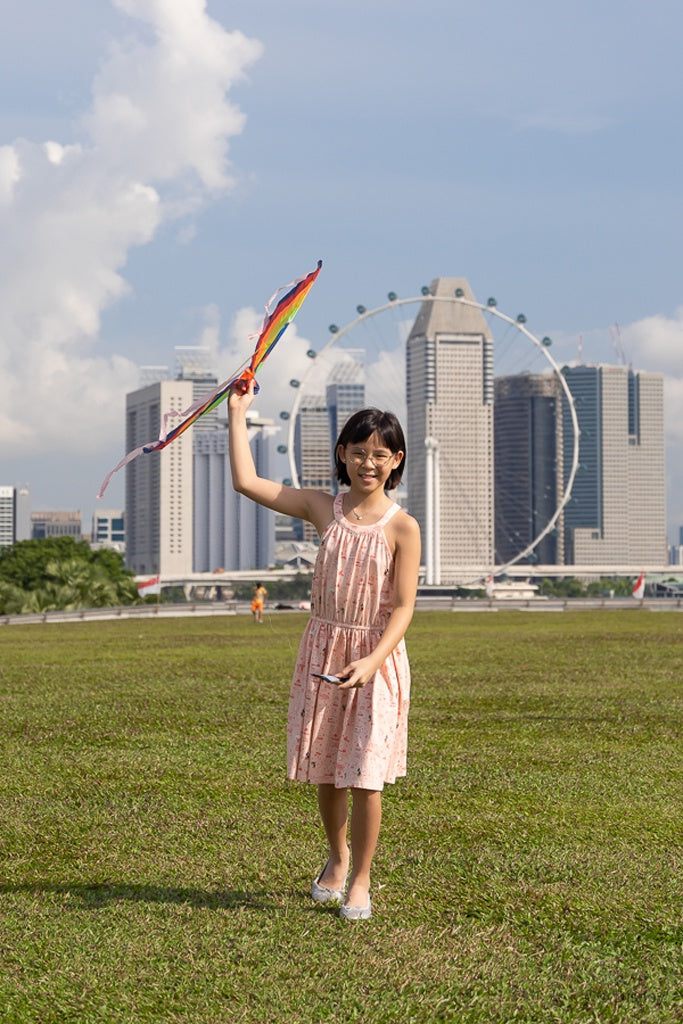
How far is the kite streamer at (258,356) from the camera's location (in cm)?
555

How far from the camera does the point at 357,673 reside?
15.7 ft

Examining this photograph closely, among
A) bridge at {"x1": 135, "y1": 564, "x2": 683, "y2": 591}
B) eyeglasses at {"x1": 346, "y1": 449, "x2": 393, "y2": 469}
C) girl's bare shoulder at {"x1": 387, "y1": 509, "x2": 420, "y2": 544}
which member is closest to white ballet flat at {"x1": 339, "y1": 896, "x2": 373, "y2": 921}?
girl's bare shoulder at {"x1": 387, "y1": 509, "x2": 420, "y2": 544}

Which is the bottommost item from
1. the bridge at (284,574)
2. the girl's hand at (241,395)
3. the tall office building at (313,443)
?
the bridge at (284,574)

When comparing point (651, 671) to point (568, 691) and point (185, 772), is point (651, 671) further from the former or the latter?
point (185, 772)

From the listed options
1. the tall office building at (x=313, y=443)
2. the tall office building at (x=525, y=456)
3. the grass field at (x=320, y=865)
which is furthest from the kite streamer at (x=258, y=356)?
the tall office building at (x=525, y=456)

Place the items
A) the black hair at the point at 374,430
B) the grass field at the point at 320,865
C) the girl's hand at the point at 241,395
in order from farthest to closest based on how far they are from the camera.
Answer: the girl's hand at the point at 241,395 < the black hair at the point at 374,430 < the grass field at the point at 320,865

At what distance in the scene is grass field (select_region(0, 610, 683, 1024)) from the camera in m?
4.14

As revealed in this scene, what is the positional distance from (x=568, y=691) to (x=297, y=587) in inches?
4620

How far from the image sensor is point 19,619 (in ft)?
139

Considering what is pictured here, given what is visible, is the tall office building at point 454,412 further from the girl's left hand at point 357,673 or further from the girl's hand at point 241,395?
the girl's left hand at point 357,673

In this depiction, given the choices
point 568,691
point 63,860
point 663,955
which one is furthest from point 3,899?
point 568,691

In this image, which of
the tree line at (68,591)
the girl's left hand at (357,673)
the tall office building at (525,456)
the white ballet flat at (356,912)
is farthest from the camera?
the tall office building at (525,456)

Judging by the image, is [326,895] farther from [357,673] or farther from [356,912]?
[357,673]

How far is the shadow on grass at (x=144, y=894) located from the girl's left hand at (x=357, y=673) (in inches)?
40.8
